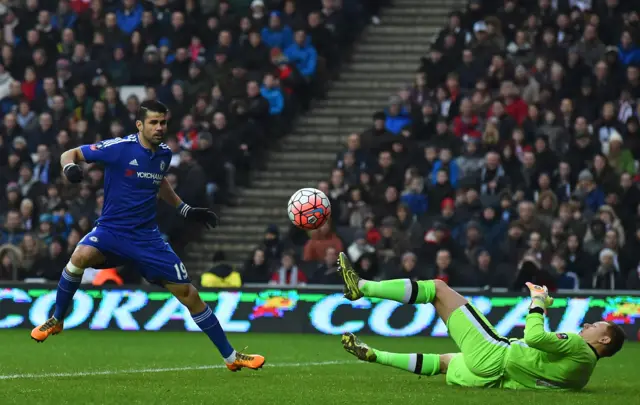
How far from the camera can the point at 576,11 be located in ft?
72.4

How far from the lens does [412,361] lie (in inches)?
421

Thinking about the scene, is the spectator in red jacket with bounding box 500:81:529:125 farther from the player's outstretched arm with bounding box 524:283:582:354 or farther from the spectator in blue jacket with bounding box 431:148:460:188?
the player's outstretched arm with bounding box 524:283:582:354

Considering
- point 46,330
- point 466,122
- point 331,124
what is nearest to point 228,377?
point 46,330

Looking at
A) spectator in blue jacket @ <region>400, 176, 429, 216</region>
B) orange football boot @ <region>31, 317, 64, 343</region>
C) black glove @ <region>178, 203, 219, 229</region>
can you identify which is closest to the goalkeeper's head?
black glove @ <region>178, 203, 219, 229</region>

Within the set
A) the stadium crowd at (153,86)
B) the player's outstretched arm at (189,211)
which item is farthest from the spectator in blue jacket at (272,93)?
the player's outstretched arm at (189,211)

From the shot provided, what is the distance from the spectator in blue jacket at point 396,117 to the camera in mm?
22172

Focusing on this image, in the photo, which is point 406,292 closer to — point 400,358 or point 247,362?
point 400,358

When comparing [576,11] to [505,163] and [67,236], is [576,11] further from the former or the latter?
[67,236]

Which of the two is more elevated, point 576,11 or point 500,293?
point 576,11

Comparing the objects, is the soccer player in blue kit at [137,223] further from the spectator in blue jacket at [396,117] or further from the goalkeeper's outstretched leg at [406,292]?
the spectator in blue jacket at [396,117]

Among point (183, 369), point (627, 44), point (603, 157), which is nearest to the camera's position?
point (183, 369)

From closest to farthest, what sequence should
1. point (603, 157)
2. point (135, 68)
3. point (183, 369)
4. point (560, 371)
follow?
1. point (560, 371)
2. point (183, 369)
3. point (603, 157)
4. point (135, 68)

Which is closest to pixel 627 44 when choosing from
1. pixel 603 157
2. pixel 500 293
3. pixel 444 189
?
pixel 603 157

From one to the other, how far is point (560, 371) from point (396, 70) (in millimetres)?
15296
